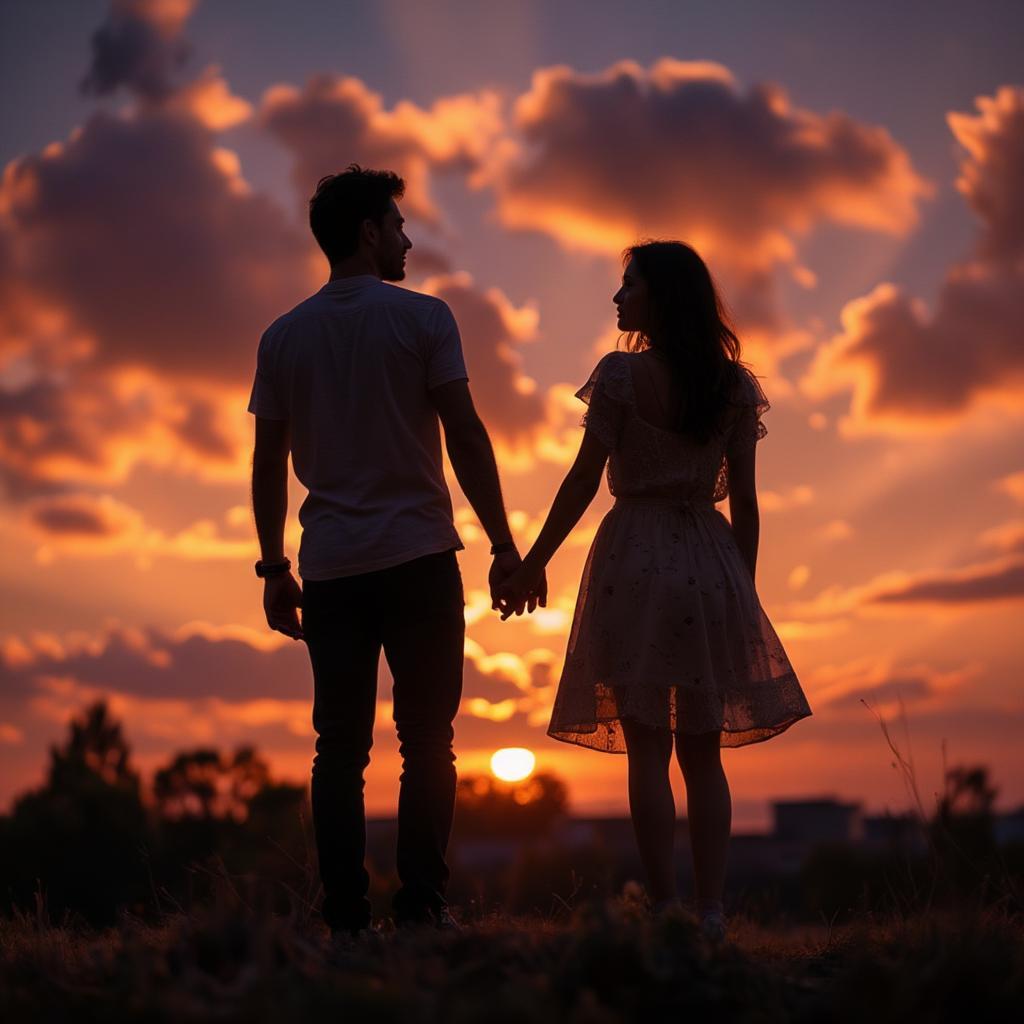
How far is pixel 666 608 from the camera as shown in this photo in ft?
17.9

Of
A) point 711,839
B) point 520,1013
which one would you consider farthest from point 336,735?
point 520,1013

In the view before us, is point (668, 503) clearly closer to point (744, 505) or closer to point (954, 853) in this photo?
point (744, 505)

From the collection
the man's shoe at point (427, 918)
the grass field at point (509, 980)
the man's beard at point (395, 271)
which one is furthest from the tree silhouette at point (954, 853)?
the man's beard at point (395, 271)

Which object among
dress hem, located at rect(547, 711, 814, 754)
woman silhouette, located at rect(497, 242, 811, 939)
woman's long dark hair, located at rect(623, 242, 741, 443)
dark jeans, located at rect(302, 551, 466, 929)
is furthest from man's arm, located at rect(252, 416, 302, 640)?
woman's long dark hair, located at rect(623, 242, 741, 443)

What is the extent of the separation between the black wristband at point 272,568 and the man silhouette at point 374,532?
355 mm

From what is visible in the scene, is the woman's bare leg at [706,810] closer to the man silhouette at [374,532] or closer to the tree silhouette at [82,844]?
the man silhouette at [374,532]

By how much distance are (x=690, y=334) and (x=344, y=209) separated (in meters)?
1.56

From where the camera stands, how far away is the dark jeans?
17.0 ft

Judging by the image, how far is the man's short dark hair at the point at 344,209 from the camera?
222 inches

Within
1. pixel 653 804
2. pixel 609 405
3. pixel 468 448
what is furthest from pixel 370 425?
pixel 653 804

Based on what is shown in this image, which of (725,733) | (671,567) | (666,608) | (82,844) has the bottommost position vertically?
(82,844)

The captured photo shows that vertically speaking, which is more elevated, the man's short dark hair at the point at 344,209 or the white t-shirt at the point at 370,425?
the man's short dark hair at the point at 344,209

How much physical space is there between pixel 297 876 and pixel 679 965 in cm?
338

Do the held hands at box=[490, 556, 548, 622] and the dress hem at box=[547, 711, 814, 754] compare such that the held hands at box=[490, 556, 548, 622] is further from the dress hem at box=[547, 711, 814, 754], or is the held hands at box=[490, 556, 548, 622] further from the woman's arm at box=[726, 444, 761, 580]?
the woman's arm at box=[726, 444, 761, 580]
